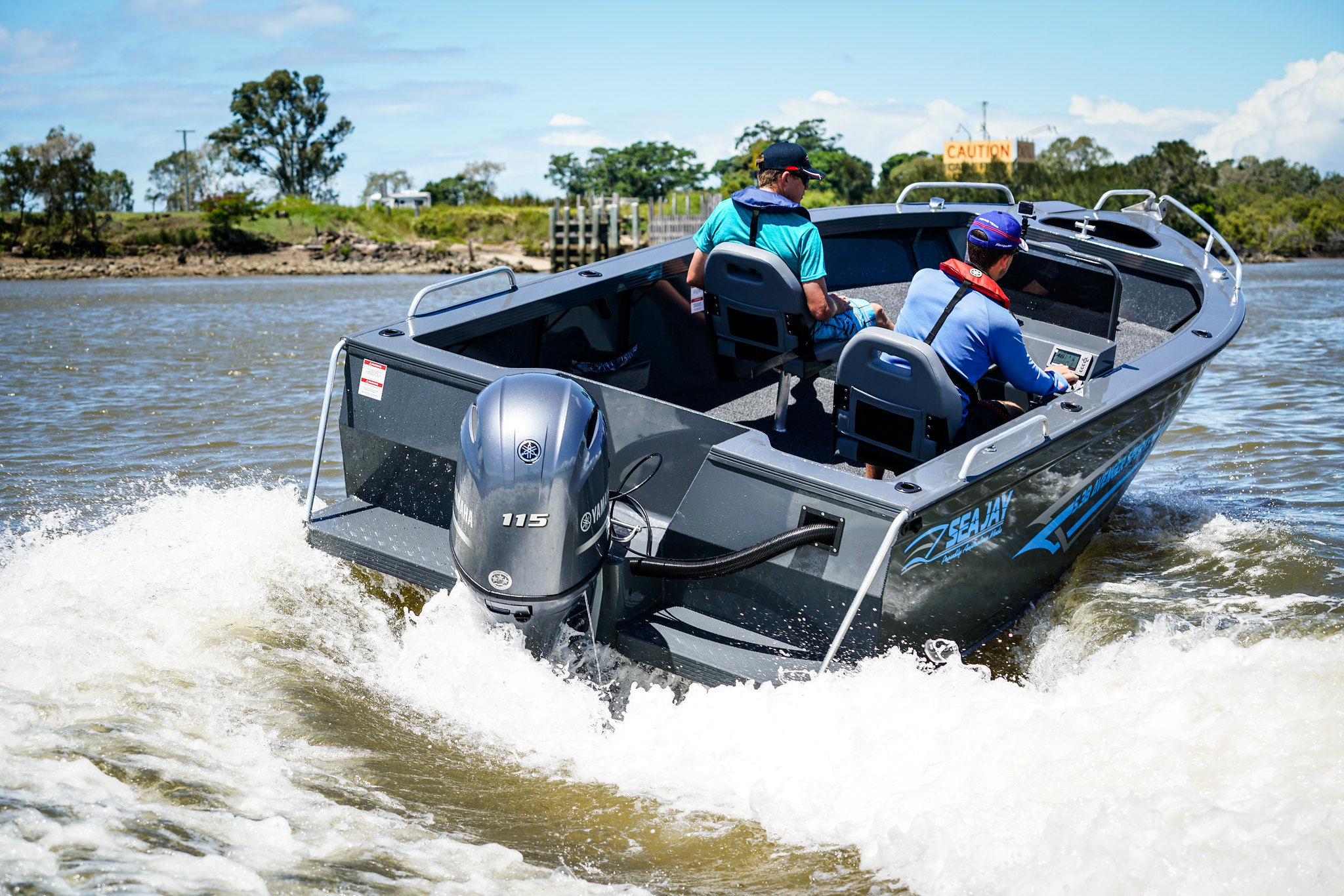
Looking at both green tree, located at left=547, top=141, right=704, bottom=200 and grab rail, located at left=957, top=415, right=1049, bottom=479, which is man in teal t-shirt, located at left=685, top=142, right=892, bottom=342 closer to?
grab rail, located at left=957, top=415, right=1049, bottom=479

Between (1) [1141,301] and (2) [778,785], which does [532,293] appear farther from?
(1) [1141,301]

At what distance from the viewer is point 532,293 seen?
397 cm

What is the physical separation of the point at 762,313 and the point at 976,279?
2.93 feet

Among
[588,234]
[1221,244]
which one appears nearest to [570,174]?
[588,234]

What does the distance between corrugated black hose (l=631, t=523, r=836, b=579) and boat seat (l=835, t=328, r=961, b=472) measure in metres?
0.69

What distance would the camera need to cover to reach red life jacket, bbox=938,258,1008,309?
10.5ft

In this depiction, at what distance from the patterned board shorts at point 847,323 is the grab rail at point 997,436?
1142 mm

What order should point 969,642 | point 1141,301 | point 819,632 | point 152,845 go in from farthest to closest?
point 1141,301 → point 969,642 → point 819,632 → point 152,845

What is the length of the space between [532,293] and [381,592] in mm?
1265

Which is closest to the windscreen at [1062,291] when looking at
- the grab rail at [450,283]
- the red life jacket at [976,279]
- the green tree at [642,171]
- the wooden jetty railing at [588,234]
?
the red life jacket at [976,279]

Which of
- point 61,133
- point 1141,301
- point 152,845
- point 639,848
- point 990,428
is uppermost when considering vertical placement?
point 61,133

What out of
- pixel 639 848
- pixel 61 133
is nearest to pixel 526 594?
pixel 639 848

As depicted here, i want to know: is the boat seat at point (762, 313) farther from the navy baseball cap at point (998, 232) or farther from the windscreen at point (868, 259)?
the windscreen at point (868, 259)

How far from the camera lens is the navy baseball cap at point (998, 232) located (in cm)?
323
